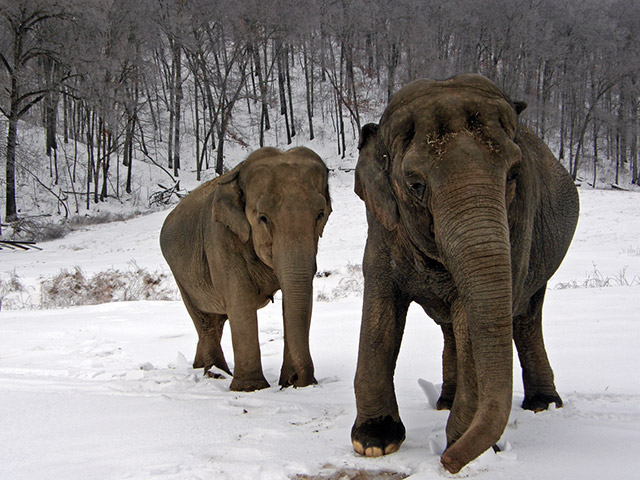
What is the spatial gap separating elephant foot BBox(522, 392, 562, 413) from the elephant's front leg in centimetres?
135

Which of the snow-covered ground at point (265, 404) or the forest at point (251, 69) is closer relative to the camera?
the snow-covered ground at point (265, 404)

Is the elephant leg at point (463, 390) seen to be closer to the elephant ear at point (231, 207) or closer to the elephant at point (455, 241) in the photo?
the elephant at point (455, 241)

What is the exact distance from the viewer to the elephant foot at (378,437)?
364cm

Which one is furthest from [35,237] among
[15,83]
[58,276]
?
[58,276]

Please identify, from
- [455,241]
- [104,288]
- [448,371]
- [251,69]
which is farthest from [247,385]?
[251,69]

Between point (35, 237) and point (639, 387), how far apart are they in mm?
26462

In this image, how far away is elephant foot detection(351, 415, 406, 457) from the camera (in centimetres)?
364

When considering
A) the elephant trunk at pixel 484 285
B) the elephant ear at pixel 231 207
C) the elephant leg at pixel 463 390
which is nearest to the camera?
the elephant trunk at pixel 484 285

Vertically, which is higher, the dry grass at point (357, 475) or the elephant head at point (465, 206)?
the elephant head at point (465, 206)

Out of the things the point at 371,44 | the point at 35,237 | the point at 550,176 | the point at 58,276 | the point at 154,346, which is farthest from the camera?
the point at 371,44

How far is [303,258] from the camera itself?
5.89 m

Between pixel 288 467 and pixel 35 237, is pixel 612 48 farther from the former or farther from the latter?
pixel 288 467

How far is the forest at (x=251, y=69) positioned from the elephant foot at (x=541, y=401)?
27.8 m

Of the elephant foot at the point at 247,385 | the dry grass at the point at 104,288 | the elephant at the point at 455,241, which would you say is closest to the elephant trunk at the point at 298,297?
the elephant foot at the point at 247,385
